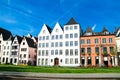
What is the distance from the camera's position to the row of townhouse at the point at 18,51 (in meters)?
70.6

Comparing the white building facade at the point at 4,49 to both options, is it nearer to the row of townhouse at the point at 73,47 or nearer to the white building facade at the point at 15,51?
the white building facade at the point at 15,51

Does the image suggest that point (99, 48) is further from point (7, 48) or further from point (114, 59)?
point (7, 48)

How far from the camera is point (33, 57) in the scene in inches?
2891

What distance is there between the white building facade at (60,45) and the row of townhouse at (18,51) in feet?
28.3

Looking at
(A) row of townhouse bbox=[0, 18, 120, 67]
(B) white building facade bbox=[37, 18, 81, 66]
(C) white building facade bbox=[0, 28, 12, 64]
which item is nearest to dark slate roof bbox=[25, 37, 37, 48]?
(A) row of townhouse bbox=[0, 18, 120, 67]

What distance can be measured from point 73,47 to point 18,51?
2706 cm

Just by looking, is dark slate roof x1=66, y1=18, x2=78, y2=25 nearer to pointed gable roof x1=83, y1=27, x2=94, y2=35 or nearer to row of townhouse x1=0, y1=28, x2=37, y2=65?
pointed gable roof x1=83, y1=27, x2=94, y2=35

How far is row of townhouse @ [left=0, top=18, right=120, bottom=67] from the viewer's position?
54.8 m

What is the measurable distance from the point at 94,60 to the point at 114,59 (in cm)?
651

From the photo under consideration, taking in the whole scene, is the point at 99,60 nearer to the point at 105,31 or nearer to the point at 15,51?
the point at 105,31

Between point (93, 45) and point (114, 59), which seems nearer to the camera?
point (114, 59)

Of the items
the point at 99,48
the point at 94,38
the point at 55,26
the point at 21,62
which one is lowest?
the point at 21,62

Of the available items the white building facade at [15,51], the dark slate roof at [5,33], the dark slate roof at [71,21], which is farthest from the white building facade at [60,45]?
the dark slate roof at [5,33]

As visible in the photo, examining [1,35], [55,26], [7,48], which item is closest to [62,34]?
[55,26]
